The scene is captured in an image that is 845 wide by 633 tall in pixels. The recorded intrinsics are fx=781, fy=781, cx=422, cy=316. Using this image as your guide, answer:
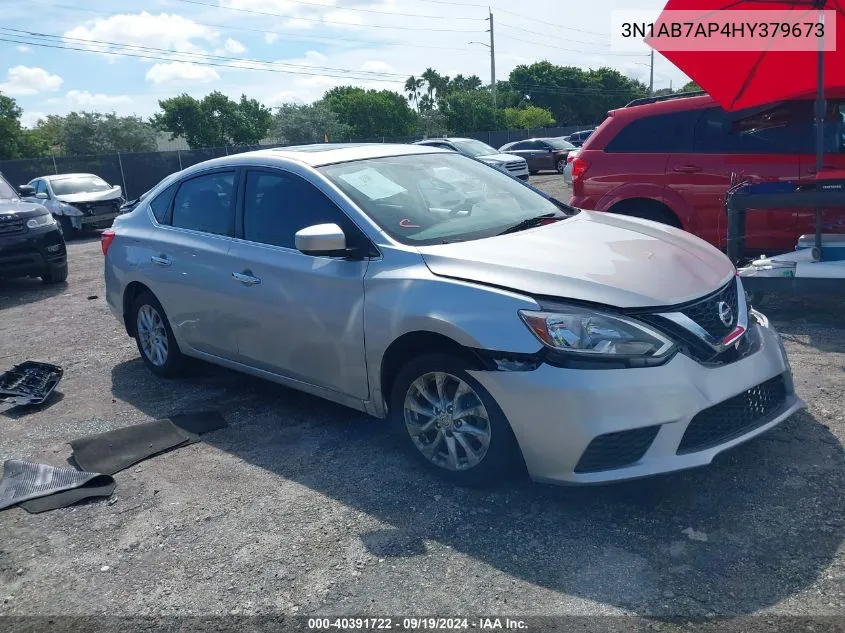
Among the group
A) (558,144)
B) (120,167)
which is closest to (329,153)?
(120,167)

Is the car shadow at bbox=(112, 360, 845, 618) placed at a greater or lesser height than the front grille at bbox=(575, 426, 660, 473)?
lesser

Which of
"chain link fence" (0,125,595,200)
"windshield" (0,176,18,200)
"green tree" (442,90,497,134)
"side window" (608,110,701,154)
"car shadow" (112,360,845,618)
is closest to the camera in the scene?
"car shadow" (112,360,845,618)

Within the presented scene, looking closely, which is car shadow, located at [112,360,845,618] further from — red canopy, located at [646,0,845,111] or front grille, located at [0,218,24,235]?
front grille, located at [0,218,24,235]

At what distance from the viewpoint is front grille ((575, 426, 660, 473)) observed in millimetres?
3291

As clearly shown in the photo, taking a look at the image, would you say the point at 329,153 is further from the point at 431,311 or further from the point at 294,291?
the point at 431,311

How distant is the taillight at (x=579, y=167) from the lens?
7.77 metres

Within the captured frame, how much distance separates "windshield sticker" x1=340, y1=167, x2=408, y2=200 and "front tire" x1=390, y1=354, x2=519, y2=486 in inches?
44.2

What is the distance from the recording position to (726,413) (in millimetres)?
3473

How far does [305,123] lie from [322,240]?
5261cm

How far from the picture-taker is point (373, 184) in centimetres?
455

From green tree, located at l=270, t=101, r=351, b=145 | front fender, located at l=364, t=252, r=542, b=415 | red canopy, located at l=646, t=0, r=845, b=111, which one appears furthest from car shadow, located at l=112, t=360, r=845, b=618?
green tree, located at l=270, t=101, r=351, b=145

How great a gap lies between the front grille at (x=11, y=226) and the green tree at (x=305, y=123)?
43.6 m

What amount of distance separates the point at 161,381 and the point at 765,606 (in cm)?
463

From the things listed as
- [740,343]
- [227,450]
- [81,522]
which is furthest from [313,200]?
[740,343]
